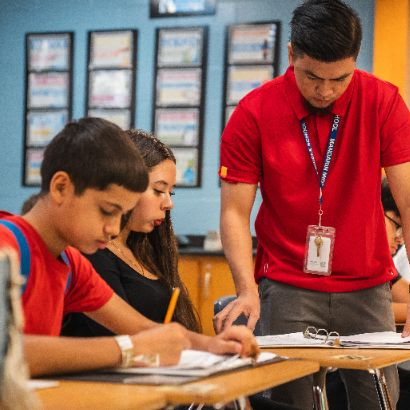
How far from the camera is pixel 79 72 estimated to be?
668 cm

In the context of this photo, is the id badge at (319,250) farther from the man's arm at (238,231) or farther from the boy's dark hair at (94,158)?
the boy's dark hair at (94,158)

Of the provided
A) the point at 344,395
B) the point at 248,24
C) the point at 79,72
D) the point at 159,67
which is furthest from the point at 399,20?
the point at 344,395

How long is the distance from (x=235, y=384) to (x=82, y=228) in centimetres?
38

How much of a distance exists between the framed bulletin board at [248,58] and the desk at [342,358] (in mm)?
4378

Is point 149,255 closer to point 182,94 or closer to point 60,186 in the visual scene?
point 60,186

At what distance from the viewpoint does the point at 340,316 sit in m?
2.27

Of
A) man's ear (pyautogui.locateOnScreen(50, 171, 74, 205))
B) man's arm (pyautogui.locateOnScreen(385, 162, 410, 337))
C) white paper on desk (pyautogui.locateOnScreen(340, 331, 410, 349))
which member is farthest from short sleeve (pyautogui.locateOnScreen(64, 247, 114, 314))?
man's arm (pyautogui.locateOnScreen(385, 162, 410, 337))

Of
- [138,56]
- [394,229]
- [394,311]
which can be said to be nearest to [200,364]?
[394,311]

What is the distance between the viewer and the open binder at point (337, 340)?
193 centimetres

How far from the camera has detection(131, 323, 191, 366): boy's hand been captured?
134 centimetres

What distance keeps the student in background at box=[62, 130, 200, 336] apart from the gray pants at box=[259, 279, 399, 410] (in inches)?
9.7

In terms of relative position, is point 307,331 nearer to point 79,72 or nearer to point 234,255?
point 234,255

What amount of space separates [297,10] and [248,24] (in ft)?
13.4

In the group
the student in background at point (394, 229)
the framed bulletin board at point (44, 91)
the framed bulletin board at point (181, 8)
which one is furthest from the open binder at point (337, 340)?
the framed bulletin board at point (44, 91)
